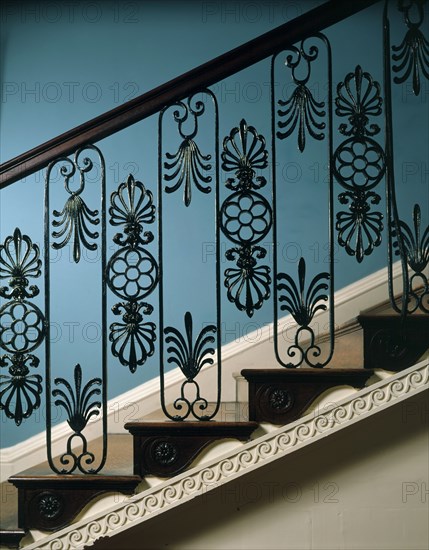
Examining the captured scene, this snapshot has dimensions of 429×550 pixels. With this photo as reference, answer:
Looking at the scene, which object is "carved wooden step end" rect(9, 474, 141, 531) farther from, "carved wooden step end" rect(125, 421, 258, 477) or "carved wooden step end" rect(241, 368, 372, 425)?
"carved wooden step end" rect(241, 368, 372, 425)

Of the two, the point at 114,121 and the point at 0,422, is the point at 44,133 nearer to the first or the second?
the point at 0,422

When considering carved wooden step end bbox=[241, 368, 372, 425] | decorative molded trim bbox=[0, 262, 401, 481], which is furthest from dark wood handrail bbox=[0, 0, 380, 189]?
decorative molded trim bbox=[0, 262, 401, 481]

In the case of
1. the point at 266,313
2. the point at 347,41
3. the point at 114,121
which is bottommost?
the point at 266,313

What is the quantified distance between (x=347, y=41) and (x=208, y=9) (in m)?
0.81

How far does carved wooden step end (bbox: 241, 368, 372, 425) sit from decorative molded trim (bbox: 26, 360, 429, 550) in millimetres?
38

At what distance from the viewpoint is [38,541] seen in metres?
2.19

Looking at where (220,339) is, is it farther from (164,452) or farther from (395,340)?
(395,340)

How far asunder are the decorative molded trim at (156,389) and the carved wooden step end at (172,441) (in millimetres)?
1235

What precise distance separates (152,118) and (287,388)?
226 centimetres

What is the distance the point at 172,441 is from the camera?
2.18 meters

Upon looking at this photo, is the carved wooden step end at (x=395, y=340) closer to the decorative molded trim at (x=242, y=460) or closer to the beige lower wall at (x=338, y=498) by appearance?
the decorative molded trim at (x=242, y=460)

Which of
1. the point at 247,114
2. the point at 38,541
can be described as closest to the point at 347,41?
the point at 247,114

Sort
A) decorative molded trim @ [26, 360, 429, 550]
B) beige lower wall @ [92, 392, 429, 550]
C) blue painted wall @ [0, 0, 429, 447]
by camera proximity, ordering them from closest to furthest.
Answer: decorative molded trim @ [26, 360, 429, 550] → beige lower wall @ [92, 392, 429, 550] → blue painted wall @ [0, 0, 429, 447]

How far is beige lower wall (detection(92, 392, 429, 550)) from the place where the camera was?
2.40 metres
